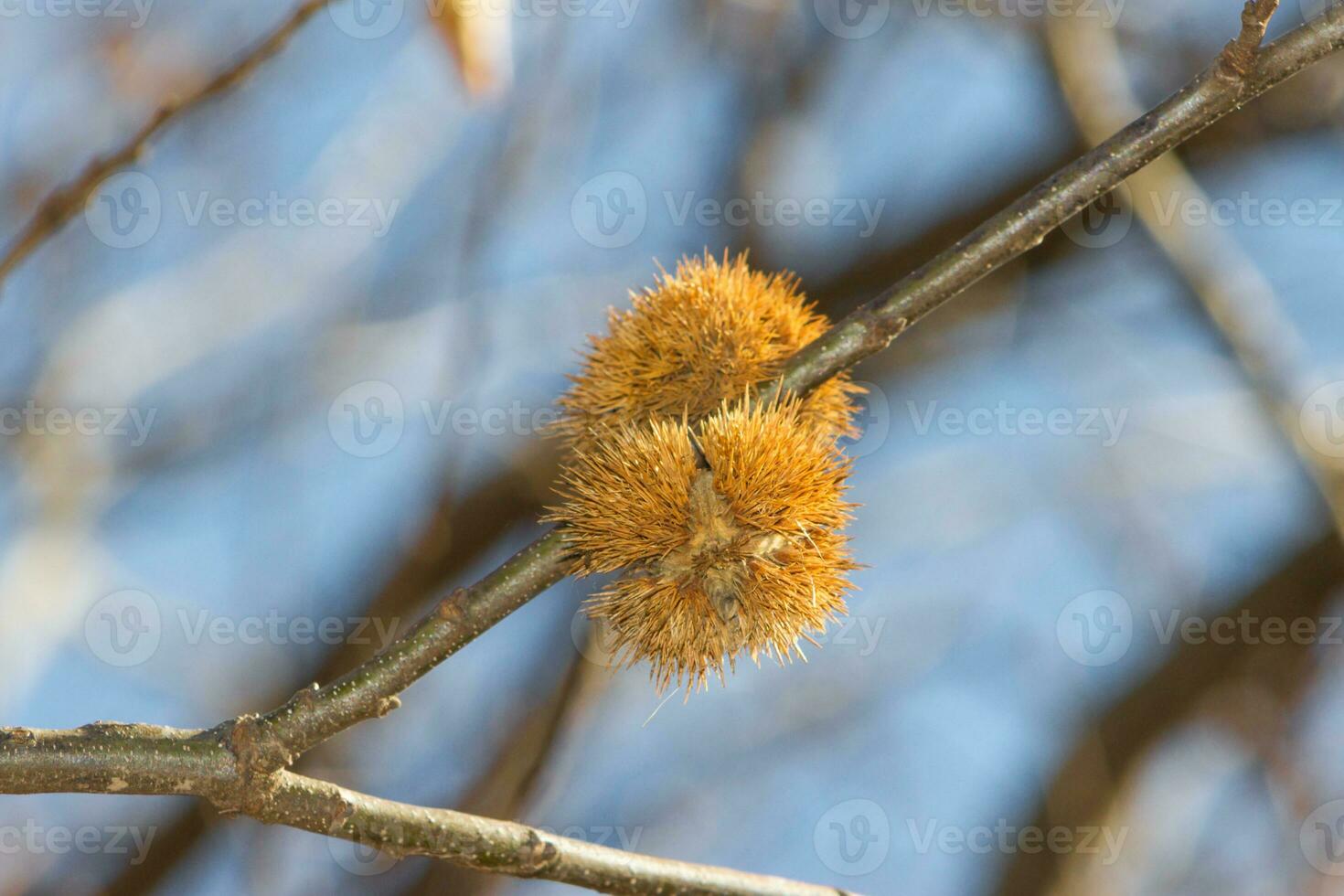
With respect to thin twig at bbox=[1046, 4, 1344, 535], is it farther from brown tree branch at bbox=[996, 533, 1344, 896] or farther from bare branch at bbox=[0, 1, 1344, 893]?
bare branch at bbox=[0, 1, 1344, 893]

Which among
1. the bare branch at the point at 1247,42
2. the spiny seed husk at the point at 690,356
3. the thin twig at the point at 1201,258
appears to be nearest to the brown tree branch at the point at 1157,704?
the thin twig at the point at 1201,258

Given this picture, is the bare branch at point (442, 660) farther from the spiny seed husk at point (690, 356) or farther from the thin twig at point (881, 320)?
the spiny seed husk at point (690, 356)

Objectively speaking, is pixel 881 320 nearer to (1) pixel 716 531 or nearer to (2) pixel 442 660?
(1) pixel 716 531

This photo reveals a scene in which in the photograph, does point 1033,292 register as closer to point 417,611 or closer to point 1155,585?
point 1155,585

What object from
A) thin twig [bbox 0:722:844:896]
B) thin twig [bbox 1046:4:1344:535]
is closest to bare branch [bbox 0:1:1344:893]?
thin twig [bbox 0:722:844:896]

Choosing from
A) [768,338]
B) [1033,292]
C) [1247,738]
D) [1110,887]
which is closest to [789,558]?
[768,338]

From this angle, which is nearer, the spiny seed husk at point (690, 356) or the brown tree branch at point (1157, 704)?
the spiny seed husk at point (690, 356)
